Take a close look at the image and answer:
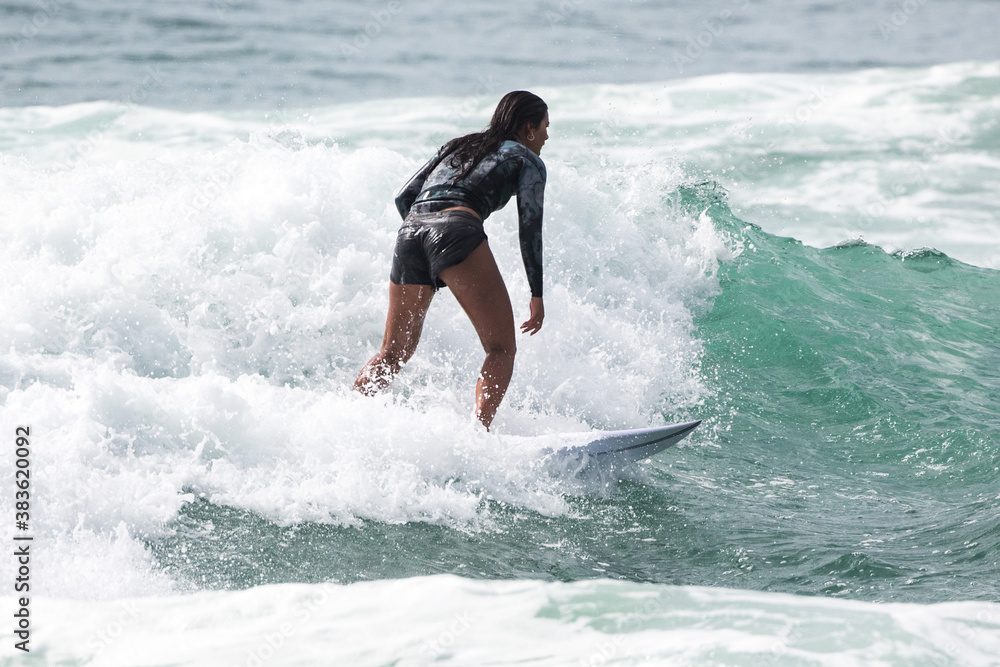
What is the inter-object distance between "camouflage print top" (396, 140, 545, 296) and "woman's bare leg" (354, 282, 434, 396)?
444mm

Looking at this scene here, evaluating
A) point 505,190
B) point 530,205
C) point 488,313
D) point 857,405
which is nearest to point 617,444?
point 488,313

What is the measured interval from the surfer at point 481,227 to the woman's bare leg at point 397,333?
44mm

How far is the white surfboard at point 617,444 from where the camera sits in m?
4.49

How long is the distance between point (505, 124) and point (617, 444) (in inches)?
63.2

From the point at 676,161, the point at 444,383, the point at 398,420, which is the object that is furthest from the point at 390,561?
the point at 676,161

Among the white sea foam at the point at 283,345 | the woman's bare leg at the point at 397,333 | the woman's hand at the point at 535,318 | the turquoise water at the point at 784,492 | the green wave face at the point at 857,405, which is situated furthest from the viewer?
the woman's bare leg at the point at 397,333

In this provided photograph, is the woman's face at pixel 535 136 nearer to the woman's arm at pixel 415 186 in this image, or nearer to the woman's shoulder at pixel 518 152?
the woman's shoulder at pixel 518 152

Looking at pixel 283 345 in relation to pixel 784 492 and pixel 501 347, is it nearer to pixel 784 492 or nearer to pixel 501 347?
pixel 501 347

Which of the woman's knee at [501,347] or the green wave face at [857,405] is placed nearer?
the green wave face at [857,405]

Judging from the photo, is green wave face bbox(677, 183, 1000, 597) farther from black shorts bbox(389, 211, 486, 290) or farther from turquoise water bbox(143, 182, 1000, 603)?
black shorts bbox(389, 211, 486, 290)

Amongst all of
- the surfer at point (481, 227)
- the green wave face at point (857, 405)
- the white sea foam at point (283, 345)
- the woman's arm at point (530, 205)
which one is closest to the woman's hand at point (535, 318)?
the surfer at point (481, 227)

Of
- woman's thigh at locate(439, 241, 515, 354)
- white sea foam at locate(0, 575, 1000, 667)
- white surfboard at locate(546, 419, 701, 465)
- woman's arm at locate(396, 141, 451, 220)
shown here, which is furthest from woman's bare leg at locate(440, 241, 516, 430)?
white sea foam at locate(0, 575, 1000, 667)

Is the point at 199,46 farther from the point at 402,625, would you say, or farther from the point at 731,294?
the point at 402,625

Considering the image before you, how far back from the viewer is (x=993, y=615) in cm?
342
